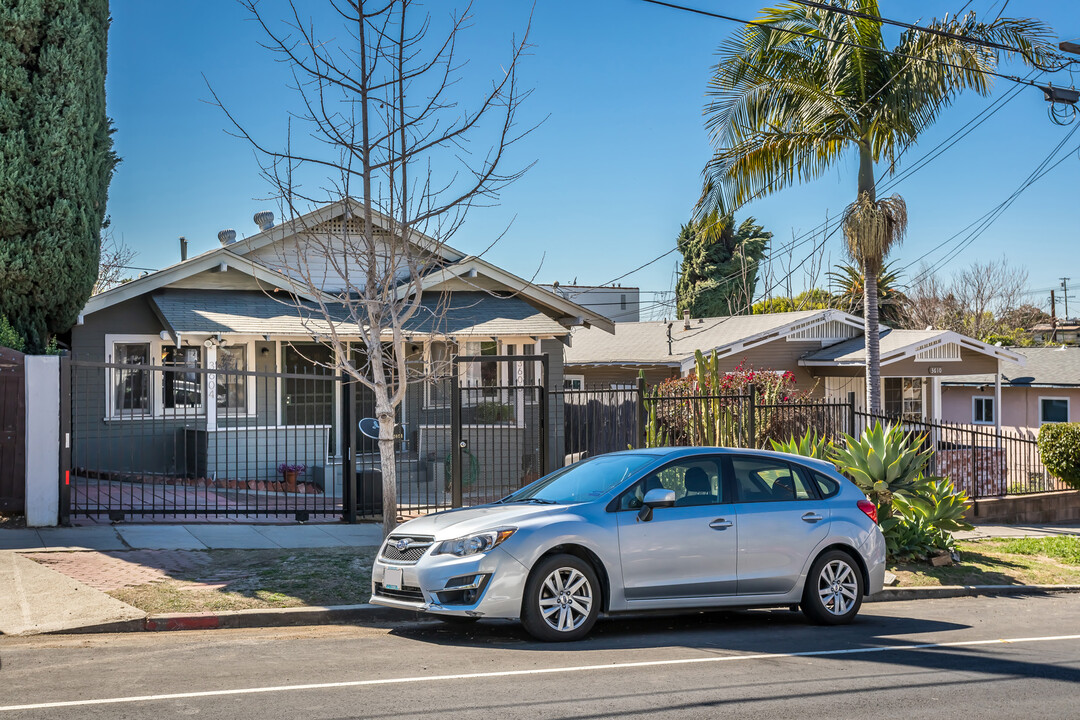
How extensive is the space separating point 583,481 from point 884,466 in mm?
→ 5175

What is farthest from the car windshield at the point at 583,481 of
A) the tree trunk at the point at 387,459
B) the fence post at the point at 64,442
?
the fence post at the point at 64,442

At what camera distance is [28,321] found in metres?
16.1

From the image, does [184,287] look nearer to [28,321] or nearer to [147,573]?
[28,321]

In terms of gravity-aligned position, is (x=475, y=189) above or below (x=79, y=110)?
below

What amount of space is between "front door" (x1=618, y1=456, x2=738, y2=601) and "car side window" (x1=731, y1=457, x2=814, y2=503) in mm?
208

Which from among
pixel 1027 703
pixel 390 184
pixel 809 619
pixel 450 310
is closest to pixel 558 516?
pixel 809 619

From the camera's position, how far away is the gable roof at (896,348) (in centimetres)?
2472

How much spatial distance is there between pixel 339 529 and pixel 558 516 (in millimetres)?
5908

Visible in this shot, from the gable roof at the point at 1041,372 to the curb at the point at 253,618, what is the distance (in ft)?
86.7

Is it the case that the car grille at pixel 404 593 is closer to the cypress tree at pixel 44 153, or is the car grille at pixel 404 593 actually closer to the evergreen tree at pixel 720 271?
the cypress tree at pixel 44 153

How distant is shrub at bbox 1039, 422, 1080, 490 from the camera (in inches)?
704

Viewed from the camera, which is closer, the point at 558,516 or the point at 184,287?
the point at 558,516

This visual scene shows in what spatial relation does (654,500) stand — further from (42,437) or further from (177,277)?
(177,277)

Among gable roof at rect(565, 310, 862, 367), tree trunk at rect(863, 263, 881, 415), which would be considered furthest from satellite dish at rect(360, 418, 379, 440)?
gable roof at rect(565, 310, 862, 367)
